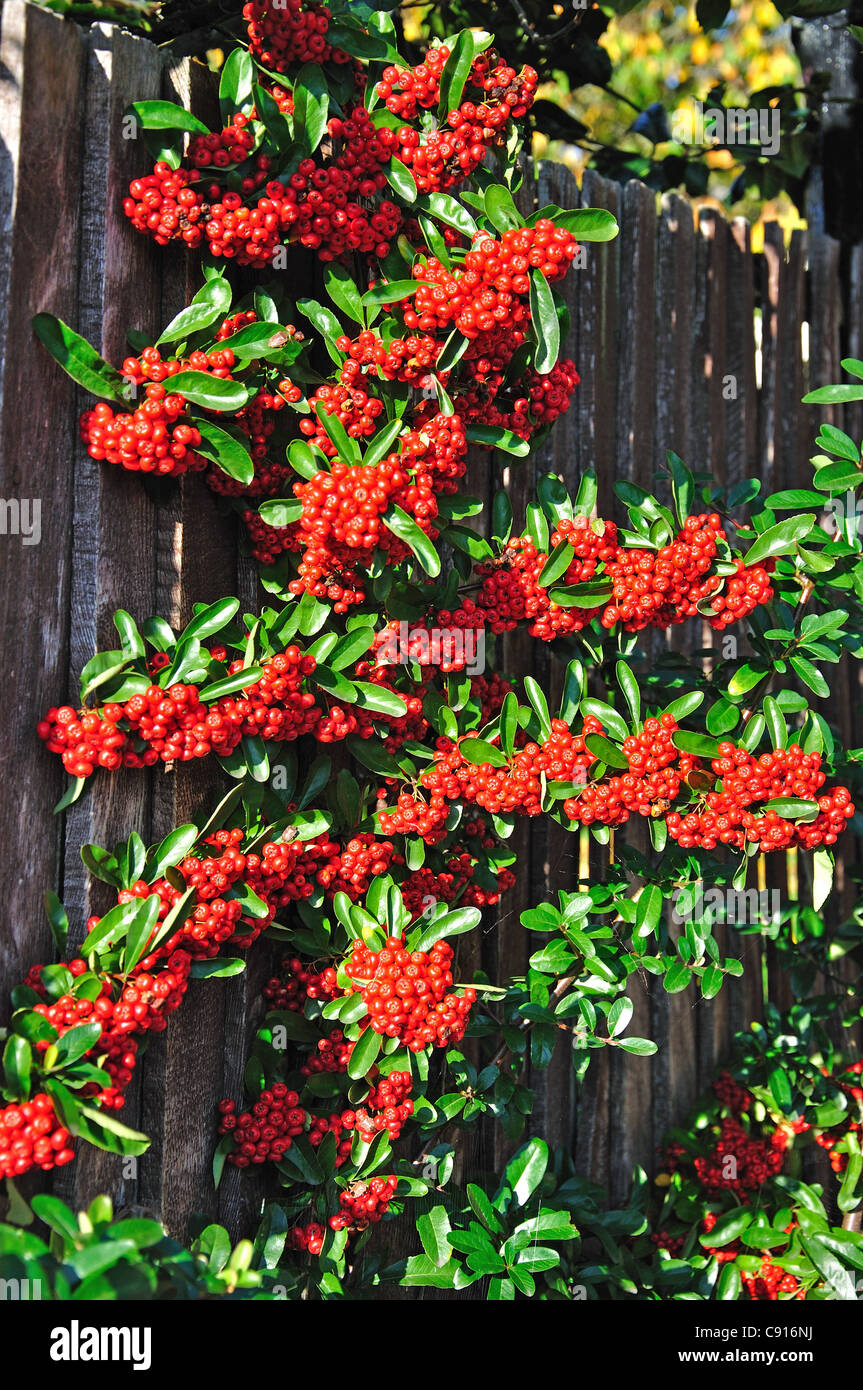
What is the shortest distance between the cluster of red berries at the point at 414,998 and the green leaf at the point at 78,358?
3.65 feet

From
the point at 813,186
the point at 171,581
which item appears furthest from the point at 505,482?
the point at 813,186

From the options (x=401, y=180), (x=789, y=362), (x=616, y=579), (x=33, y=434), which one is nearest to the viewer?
(x=33, y=434)

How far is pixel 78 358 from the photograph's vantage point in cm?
177

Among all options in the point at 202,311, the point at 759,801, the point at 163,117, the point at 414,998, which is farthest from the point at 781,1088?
the point at 163,117

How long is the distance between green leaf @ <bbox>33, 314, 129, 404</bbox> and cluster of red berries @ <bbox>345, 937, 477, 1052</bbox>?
111cm

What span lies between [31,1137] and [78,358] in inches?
49.1

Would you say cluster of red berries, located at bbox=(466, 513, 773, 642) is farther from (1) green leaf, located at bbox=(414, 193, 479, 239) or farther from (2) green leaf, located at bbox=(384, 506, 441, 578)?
(1) green leaf, located at bbox=(414, 193, 479, 239)

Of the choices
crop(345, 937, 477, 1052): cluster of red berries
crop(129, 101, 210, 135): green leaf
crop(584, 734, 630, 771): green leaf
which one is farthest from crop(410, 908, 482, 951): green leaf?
crop(129, 101, 210, 135): green leaf

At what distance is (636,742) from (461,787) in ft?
1.22

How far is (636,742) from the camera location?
7.06 ft

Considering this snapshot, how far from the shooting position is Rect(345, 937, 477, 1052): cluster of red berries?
188cm

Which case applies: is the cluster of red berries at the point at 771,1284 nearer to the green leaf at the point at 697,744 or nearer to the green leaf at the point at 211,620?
the green leaf at the point at 697,744

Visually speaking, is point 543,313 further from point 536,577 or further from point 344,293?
point 536,577
